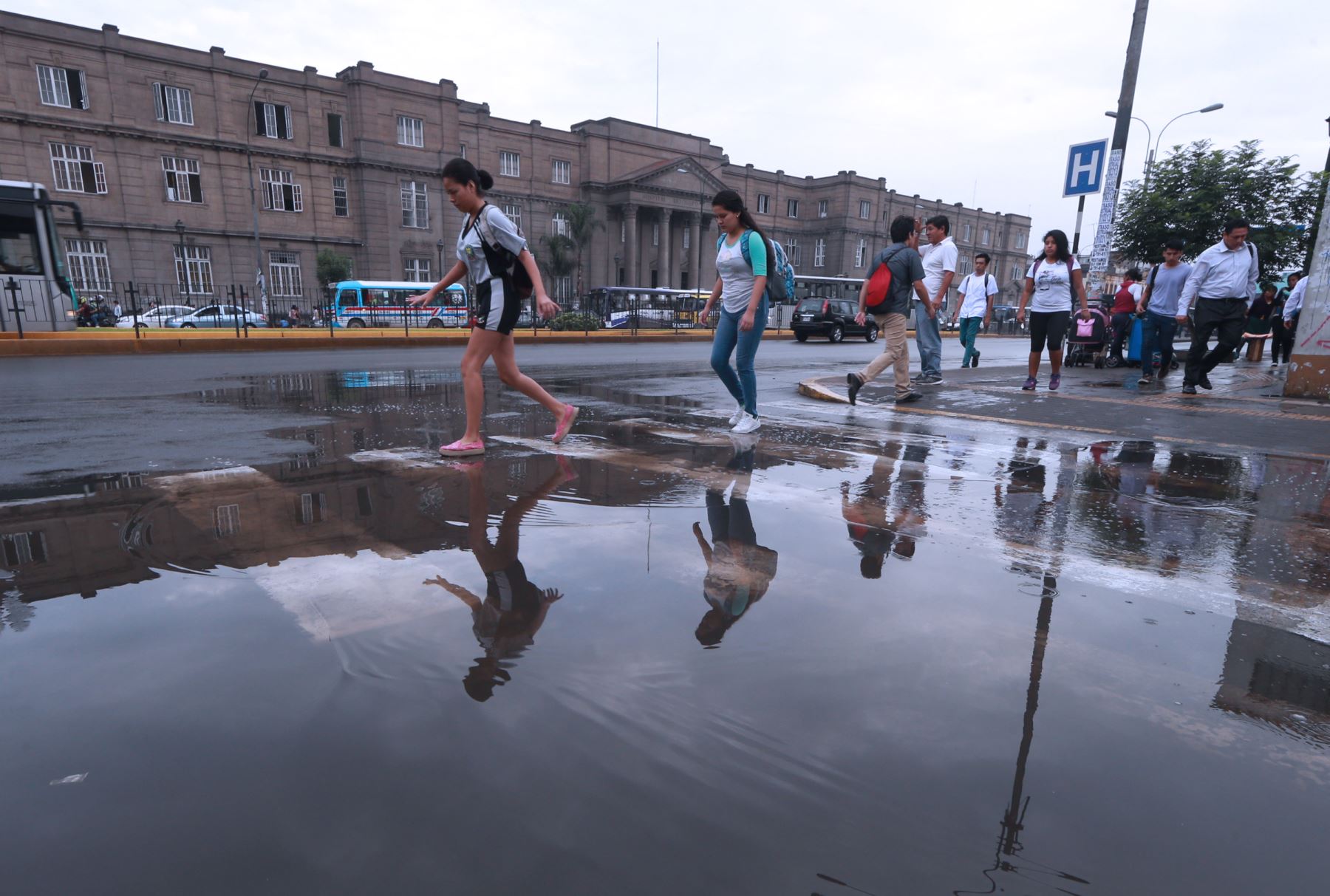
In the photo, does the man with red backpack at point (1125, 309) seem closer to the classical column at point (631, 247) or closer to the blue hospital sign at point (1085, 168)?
the blue hospital sign at point (1085, 168)

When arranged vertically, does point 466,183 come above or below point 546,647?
above

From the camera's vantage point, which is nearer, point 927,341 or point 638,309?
point 927,341

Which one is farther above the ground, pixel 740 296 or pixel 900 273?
pixel 900 273

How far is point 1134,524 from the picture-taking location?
354 centimetres

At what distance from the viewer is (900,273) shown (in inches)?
297

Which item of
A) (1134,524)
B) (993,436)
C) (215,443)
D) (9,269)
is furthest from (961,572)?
(9,269)

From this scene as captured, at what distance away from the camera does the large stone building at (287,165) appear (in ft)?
117

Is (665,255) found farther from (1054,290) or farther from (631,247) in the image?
(1054,290)

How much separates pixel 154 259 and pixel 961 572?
45375mm

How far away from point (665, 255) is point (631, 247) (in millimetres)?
3066

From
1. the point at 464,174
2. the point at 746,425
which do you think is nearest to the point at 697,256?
the point at 746,425

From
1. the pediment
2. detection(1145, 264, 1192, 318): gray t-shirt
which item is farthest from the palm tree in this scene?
detection(1145, 264, 1192, 318): gray t-shirt

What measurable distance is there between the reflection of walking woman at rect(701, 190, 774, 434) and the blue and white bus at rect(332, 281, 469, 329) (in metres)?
23.9

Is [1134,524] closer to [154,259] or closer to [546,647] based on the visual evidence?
[546,647]
